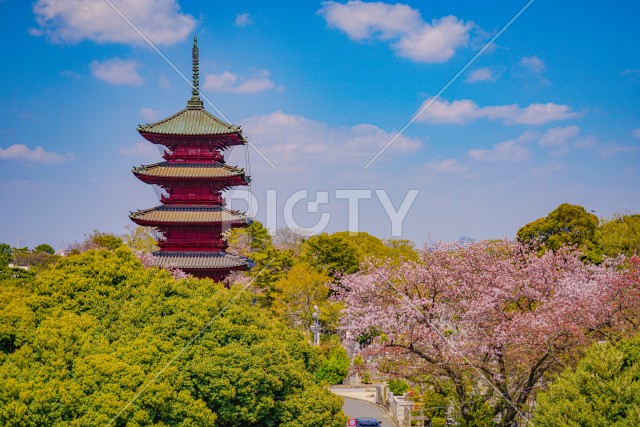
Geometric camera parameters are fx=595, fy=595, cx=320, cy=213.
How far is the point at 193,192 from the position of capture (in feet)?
93.4

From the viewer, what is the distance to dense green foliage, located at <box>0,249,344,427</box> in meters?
12.5

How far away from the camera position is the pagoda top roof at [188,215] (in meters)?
27.1

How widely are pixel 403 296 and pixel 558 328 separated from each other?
14.4 feet

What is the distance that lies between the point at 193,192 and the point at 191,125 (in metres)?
3.24

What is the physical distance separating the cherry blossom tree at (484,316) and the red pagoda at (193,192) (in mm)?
10063

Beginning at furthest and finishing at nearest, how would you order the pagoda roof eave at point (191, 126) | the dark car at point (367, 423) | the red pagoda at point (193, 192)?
Answer: the pagoda roof eave at point (191, 126) → the red pagoda at point (193, 192) → the dark car at point (367, 423)

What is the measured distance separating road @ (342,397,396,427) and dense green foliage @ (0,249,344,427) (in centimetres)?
1134

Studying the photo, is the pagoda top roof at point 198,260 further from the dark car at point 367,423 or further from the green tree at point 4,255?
the green tree at point 4,255

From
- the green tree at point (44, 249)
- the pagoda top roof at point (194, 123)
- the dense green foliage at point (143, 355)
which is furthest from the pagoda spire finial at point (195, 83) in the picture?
the green tree at point (44, 249)

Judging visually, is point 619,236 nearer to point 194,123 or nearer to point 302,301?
point 302,301

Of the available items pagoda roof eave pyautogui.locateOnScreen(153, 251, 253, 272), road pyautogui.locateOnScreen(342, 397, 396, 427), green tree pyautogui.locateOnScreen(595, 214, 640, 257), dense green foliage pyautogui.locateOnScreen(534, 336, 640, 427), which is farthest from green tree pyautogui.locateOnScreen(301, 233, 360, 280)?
dense green foliage pyautogui.locateOnScreen(534, 336, 640, 427)

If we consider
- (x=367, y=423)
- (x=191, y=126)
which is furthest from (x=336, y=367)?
(x=191, y=126)

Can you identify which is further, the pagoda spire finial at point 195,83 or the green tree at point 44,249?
the green tree at point 44,249

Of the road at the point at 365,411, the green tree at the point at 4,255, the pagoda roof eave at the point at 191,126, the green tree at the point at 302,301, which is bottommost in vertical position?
the road at the point at 365,411
